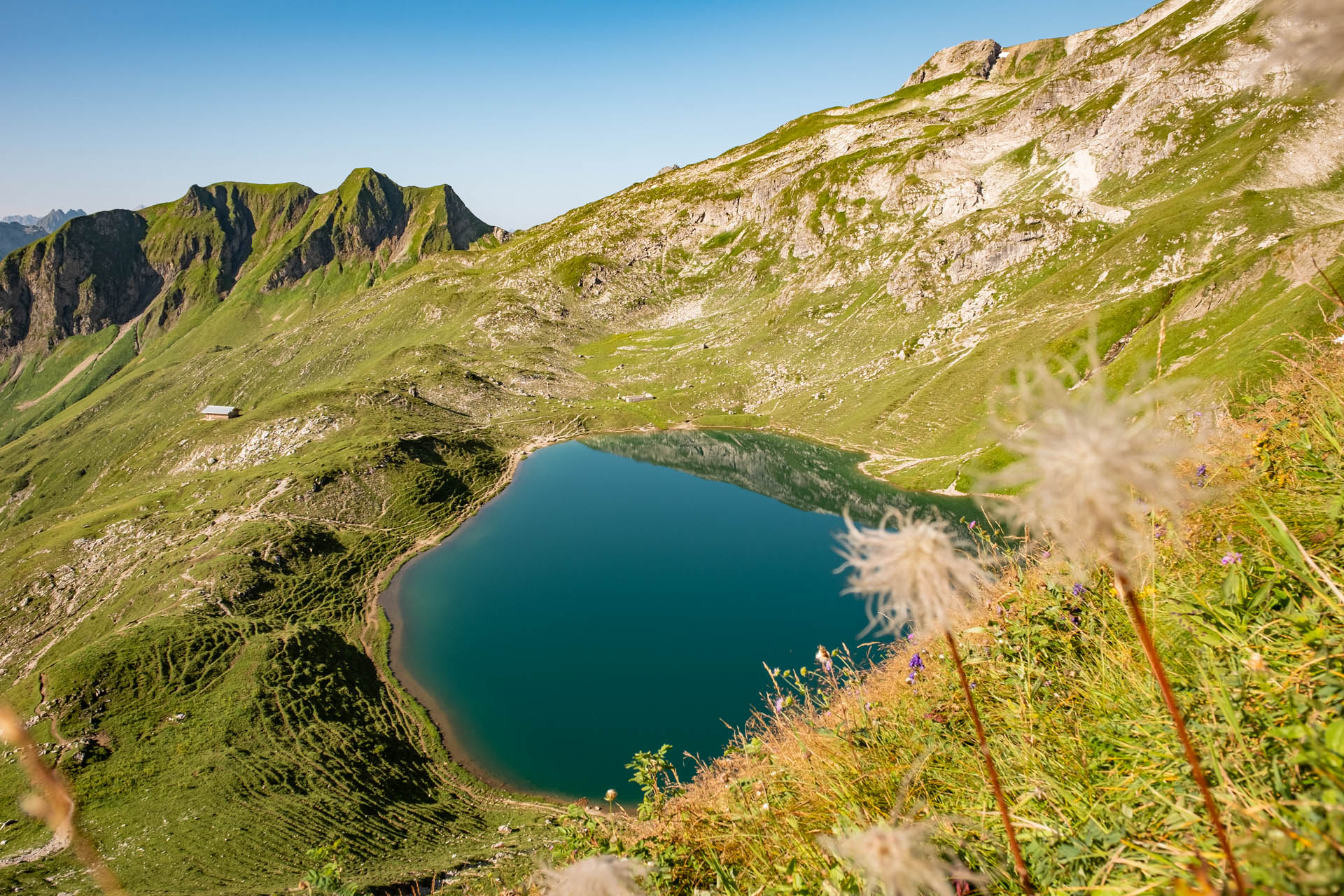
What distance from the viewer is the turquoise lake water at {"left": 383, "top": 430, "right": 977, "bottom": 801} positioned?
112ft

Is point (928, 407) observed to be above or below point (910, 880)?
below

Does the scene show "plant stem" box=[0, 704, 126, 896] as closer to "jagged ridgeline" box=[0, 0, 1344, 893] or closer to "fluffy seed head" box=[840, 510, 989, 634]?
"fluffy seed head" box=[840, 510, 989, 634]

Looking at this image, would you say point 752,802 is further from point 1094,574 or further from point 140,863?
point 140,863

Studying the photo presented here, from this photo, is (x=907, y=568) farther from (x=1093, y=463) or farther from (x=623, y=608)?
(x=623, y=608)

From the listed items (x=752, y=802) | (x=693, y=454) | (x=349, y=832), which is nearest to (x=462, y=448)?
(x=693, y=454)

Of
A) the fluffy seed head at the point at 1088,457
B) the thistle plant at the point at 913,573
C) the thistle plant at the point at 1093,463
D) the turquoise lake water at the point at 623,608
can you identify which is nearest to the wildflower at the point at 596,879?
the thistle plant at the point at 913,573

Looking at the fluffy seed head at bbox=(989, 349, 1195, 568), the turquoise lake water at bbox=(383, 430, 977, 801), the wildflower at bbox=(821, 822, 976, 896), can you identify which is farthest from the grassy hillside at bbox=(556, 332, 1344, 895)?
the turquoise lake water at bbox=(383, 430, 977, 801)

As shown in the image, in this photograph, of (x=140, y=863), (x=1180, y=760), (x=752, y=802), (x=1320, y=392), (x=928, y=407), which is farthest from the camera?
(x=928, y=407)

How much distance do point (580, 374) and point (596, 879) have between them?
10595 centimetres

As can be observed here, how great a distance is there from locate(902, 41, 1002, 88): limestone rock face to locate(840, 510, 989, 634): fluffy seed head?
17965 cm

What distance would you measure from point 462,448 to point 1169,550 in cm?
8091

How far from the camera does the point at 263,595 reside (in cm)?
4781

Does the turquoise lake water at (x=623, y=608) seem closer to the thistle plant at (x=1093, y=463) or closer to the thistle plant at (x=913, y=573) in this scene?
the thistle plant at (x=913, y=573)

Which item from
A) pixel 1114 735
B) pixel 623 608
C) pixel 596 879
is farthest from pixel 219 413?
pixel 1114 735
